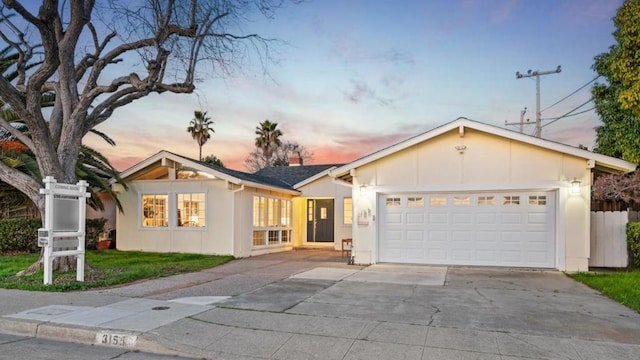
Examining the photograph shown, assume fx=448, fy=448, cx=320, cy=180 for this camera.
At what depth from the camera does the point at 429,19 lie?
13.5m

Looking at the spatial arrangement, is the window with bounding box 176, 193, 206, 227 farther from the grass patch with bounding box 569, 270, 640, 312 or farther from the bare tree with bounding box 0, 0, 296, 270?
the grass patch with bounding box 569, 270, 640, 312

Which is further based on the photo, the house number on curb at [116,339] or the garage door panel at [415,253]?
the garage door panel at [415,253]

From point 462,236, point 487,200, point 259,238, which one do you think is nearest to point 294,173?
point 259,238

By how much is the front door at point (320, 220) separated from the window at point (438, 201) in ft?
24.3

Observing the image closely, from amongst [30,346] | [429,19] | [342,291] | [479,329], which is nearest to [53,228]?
[30,346]

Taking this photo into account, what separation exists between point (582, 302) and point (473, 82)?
10.1 m

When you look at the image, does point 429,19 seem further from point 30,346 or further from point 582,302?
point 30,346

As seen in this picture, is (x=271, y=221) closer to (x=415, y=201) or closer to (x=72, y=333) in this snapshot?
(x=415, y=201)

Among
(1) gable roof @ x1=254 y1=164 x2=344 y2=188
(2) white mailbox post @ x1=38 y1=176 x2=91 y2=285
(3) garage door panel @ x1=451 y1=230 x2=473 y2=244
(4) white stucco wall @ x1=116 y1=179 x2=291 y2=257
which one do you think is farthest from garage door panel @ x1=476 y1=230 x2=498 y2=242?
(1) gable roof @ x1=254 y1=164 x2=344 y2=188

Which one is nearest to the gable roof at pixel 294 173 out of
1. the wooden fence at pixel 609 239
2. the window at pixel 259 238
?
the window at pixel 259 238

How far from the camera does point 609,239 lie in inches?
482

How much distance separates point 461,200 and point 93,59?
35.3 ft

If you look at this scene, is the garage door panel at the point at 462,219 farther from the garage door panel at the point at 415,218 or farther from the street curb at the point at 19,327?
the street curb at the point at 19,327

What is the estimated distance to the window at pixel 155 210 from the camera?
1644cm
